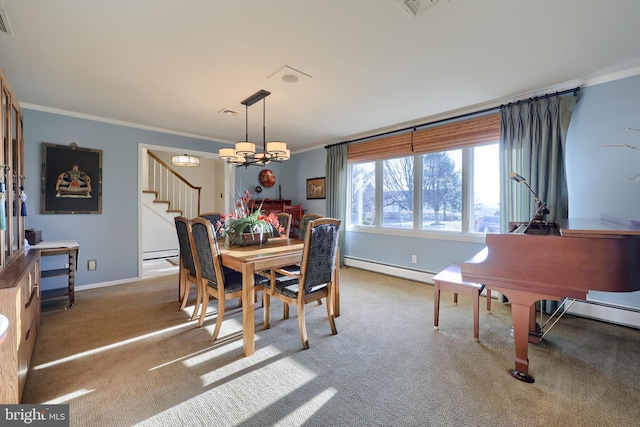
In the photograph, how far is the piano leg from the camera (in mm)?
1778

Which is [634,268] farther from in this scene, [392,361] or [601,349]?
[392,361]

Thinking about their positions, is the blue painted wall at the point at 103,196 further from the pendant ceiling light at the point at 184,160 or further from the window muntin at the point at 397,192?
the window muntin at the point at 397,192

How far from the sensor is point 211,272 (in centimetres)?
235

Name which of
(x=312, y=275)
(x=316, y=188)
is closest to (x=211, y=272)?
(x=312, y=275)

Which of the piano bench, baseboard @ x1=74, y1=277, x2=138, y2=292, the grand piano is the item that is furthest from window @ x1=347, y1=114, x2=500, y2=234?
baseboard @ x1=74, y1=277, x2=138, y2=292

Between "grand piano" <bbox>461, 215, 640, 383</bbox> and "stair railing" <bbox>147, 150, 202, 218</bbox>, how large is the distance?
20.2ft

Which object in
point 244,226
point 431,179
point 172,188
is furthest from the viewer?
point 172,188

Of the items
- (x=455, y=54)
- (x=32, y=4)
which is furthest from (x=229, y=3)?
(x=455, y=54)

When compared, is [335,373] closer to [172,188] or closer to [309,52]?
[309,52]

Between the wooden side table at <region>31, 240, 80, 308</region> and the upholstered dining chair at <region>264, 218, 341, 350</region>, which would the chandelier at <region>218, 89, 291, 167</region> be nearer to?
the upholstered dining chair at <region>264, 218, 341, 350</region>

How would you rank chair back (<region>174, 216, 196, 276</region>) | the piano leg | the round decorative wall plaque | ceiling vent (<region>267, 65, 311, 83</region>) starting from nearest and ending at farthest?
the piano leg < ceiling vent (<region>267, 65, 311, 83</region>) < chair back (<region>174, 216, 196, 276</region>) < the round decorative wall plaque

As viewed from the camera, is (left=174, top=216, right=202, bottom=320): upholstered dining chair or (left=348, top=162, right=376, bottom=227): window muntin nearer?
(left=174, top=216, right=202, bottom=320): upholstered dining chair

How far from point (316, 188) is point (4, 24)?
435cm

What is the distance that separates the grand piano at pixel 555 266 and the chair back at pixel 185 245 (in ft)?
7.74
